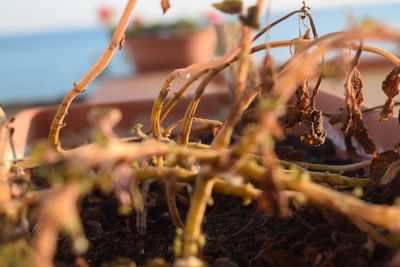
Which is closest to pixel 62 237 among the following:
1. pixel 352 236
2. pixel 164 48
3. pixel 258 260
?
pixel 258 260

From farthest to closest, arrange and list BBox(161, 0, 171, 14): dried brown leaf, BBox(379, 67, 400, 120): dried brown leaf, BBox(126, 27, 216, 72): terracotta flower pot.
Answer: BBox(126, 27, 216, 72): terracotta flower pot
BBox(379, 67, 400, 120): dried brown leaf
BBox(161, 0, 171, 14): dried brown leaf

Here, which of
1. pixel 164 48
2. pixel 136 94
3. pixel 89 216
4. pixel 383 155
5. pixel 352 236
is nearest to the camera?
pixel 352 236

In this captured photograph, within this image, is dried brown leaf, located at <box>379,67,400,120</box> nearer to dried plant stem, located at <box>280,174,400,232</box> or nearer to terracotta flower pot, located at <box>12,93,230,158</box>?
dried plant stem, located at <box>280,174,400,232</box>

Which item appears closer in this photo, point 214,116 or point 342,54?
point 342,54

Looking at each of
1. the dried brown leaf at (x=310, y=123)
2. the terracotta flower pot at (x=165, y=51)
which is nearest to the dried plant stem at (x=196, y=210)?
the dried brown leaf at (x=310, y=123)

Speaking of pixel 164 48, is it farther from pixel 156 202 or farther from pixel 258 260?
pixel 258 260

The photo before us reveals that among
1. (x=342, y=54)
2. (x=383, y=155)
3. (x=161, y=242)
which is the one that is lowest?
(x=161, y=242)

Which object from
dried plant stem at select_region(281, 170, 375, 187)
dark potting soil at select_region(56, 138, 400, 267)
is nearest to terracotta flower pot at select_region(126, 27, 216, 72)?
dark potting soil at select_region(56, 138, 400, 267)
